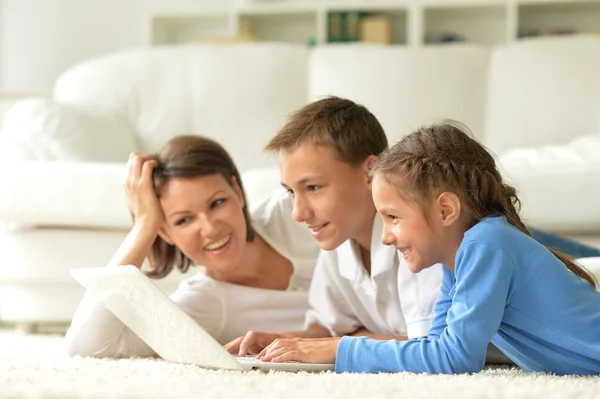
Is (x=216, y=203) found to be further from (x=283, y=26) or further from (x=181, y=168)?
(x=283, y=26)

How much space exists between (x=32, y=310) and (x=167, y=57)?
4.56ft

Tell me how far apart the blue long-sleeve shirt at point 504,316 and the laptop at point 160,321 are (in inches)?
5.1

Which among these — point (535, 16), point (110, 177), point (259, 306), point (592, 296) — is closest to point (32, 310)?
point (110, 177)

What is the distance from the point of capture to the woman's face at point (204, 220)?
176cm

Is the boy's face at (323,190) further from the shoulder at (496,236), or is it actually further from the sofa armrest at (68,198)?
the sofa armrest at (68,198)

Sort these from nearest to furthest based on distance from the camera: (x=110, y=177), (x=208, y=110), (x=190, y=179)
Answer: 1. (x=190, y=179)
2. (x=110, y=177)
3. (x=208, y=110)

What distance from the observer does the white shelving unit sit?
451cm

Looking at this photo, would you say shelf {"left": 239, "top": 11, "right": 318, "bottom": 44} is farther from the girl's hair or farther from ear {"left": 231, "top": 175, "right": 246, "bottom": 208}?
the girl's hair

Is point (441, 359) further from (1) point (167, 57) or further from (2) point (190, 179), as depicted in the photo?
(1) point (167, 57)

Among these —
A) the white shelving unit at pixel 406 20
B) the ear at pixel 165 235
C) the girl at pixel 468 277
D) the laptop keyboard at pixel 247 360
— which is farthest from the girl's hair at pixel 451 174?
the white shelving unit at pixel 406 20

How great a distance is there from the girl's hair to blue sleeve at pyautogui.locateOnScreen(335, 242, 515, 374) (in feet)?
0.32

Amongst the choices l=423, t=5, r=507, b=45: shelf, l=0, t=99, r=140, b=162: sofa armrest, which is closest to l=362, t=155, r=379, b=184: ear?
l=0, t=99, r=140, b=162: sofa armrest

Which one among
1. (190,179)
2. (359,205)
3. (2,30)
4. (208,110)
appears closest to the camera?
(359,205)

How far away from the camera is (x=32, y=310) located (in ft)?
7.70
